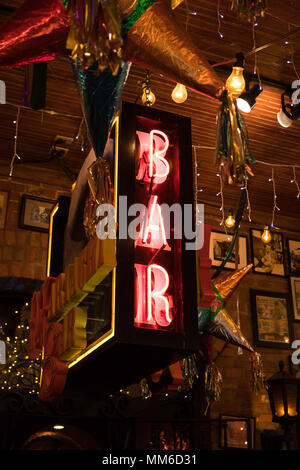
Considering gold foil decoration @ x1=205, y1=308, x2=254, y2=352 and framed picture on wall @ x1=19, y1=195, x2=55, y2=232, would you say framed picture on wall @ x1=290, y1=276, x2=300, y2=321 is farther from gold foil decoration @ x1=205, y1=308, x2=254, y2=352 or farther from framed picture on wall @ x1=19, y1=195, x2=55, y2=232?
framed picture on wall @ x1=19, y1=195, x2=55, y2=232

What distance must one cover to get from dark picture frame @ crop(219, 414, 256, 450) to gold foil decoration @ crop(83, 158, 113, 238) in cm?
461

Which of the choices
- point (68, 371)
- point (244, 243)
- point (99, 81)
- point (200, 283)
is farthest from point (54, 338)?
point (244, 243)

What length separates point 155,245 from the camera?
3.53 m

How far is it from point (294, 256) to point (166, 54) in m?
5.90

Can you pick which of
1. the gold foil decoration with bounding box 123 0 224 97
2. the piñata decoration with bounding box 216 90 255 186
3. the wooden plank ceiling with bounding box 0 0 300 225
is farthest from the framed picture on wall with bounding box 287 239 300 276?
the gold foil decoration with bounding box 123 0 224 97

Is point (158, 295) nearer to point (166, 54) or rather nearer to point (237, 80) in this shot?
point (166, 54)

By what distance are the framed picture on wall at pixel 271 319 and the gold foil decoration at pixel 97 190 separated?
5.06 m

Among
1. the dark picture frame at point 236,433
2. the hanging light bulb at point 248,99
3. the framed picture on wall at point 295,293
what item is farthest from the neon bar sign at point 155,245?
the framed picture on wall at point 295,293

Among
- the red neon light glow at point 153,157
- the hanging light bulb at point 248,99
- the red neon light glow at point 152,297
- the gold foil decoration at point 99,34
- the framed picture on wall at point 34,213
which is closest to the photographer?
the gold foil decoration at point 99,34

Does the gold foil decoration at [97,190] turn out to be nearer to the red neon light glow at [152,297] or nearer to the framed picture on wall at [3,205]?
the red neon light glow at [152,297]

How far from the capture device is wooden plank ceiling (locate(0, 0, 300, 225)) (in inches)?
181

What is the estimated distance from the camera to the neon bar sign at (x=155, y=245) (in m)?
3.31

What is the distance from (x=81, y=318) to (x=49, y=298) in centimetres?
73

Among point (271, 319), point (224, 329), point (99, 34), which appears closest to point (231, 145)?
point (99, 34)
